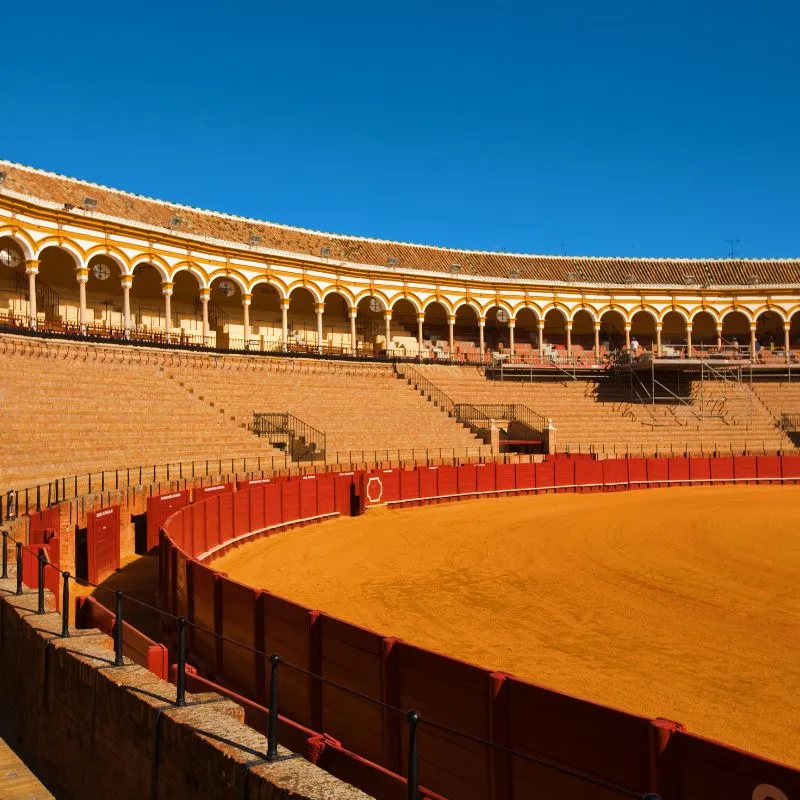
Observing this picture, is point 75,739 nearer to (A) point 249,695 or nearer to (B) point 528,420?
(A) point 249,695

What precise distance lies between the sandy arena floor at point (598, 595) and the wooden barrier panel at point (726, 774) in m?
2.24

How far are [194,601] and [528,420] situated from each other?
2612 centimetres

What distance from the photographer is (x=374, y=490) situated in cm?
2048

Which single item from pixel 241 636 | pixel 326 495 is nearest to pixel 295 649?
pixel 241 636

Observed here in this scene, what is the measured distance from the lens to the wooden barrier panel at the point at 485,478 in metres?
23.6

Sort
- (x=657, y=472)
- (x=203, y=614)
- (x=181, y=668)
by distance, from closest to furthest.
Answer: (x=181, y=668) → (x=203, y=614) → (x=657, y=472)

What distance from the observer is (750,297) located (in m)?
44.7

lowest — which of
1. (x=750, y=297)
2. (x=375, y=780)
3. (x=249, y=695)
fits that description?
(x=249, y=695)

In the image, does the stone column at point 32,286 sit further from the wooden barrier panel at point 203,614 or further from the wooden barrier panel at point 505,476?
the wooden barrier panel at point 203,614

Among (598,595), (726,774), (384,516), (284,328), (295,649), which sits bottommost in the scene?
(384,516)

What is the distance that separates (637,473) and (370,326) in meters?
20.8

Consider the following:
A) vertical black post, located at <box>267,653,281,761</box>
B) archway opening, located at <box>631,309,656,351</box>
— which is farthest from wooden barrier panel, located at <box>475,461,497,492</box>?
archway opening, located at <box>631,309,656,351</box>

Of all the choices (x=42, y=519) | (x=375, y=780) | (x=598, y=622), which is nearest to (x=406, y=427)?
(x=42, y=519)

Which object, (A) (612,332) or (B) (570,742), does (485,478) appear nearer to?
(B) (570,742)
